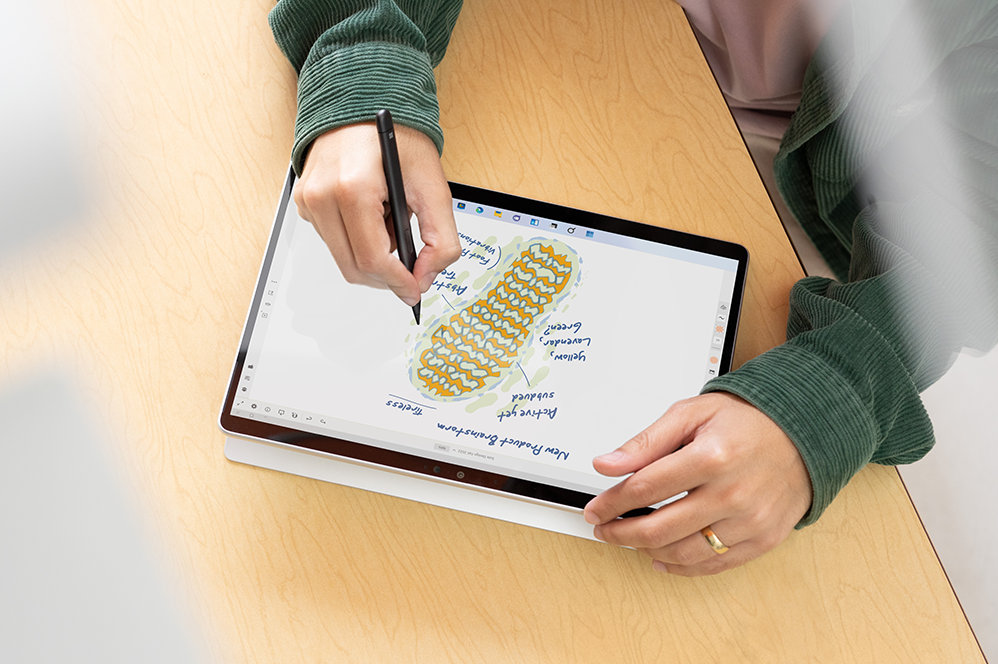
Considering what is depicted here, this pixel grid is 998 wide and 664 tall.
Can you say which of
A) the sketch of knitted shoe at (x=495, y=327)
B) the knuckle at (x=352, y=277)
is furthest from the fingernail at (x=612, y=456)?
the knuckle at (x=352, y=277)

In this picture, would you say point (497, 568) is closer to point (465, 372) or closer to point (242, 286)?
point (465, 372)

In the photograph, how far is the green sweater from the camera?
49cm

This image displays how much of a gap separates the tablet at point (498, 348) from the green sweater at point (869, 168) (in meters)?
0.06

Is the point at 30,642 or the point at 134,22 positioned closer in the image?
the point at 30,642

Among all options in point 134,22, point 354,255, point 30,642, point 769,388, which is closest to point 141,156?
point 134,22

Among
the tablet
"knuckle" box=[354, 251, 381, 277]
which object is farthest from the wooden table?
"knuckle" box=[354, 251, 381, 277]

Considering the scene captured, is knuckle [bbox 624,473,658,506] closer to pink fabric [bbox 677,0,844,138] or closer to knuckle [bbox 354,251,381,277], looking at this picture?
knuckle [bbox 354,251,381,277]

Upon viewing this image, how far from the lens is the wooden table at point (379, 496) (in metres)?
0.50

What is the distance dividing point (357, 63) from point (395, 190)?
0.36 ft

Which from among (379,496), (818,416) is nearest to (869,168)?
(818,416)

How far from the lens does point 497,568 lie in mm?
515

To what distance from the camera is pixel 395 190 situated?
17.8 inches

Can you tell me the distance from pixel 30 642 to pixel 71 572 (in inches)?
2.0

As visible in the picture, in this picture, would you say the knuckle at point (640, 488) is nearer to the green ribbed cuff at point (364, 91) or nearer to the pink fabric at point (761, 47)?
the green ribbed cuff at point (364, 91)
